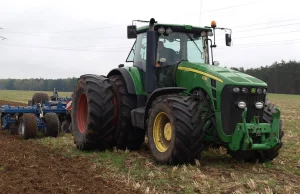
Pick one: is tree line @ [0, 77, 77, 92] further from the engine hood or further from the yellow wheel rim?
the engine hood

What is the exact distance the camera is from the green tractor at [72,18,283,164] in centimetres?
583

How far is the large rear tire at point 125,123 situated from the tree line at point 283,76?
65237 millimetres

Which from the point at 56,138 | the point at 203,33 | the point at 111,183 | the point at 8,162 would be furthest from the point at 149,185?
the point at 56,138

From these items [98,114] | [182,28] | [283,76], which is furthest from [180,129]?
[283,76]

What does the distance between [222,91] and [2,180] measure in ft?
11.8

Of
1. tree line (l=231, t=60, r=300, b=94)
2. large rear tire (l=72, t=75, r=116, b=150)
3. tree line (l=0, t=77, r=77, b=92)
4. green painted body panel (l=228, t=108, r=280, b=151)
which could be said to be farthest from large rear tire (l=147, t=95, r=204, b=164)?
tree line (l=0, t=77, r=77, b=92)

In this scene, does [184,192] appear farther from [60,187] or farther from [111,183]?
[60,187]

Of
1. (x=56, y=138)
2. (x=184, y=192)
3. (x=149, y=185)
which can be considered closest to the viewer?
(x=184, y=192)

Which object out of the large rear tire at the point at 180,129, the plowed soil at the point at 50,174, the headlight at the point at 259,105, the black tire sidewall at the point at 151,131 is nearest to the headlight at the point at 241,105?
the headlight at the point at 259,105

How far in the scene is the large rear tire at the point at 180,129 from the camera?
18.8ft

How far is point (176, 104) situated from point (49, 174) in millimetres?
2252

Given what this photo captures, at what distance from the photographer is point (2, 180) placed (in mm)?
5168

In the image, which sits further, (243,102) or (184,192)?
(243,102)

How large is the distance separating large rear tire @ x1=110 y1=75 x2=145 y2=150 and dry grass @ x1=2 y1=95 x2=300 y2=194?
26 centimetres
